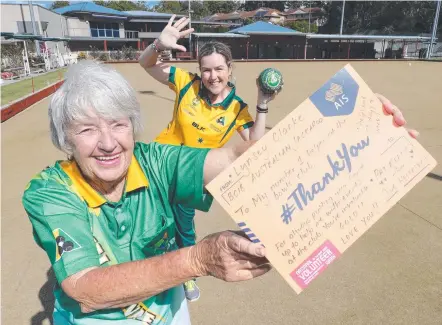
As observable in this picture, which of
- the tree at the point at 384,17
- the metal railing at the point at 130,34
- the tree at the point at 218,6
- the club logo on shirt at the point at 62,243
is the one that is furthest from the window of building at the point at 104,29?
the tree at the point at 218,6

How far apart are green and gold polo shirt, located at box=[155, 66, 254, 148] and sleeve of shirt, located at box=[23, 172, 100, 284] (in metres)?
1.46

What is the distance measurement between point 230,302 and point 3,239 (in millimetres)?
2500

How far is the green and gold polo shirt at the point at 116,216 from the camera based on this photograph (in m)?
1.25

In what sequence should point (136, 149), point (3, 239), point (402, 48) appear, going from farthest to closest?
point (402, 48) → point (3, 239) → point (136, 149)

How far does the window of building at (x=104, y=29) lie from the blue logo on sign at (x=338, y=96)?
47881 mm

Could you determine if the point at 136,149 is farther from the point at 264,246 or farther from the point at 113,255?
the point at 264,246

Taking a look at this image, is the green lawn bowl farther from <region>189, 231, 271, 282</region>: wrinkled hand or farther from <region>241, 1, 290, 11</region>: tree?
<region>241, 1, 290, 11</region>: tree

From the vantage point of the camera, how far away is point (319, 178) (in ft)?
4.09

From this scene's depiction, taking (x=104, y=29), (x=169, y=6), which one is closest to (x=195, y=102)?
(x=104, y=29)

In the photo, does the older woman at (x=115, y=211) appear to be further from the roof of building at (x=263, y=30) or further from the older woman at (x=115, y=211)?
the roof of building at (x=263, y=30)

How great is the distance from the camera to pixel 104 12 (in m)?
43.2

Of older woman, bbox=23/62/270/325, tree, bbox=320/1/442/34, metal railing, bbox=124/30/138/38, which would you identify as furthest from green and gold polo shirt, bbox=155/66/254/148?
tree, bbox=320/1/442/34

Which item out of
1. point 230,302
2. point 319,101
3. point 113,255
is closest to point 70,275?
point 113,255

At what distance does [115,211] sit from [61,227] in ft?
0.74
